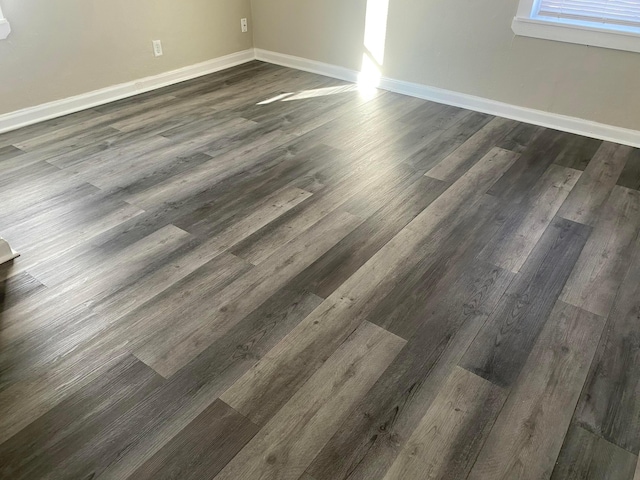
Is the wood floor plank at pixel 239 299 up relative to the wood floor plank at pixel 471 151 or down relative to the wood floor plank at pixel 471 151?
down

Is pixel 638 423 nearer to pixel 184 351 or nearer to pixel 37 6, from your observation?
pixel 184 351

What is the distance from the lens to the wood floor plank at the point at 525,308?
1753mm

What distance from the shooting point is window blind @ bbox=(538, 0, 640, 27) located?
3.05m

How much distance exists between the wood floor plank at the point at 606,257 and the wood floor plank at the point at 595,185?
5 centimetres

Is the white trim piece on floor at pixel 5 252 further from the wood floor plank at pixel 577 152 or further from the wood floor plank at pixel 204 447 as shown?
the wood floor plank at pixel 577 152

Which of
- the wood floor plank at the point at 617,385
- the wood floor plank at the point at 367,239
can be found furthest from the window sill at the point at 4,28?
the wood floor plank at the point at 617,385

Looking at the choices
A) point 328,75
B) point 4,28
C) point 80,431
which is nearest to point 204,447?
point 80,431

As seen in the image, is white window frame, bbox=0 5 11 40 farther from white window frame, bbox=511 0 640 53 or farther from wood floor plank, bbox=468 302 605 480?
wood floor plank, bbox=468 302 605 480

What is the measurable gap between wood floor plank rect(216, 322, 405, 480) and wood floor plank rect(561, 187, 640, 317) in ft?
2.83

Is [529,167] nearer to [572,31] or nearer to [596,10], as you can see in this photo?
[572,31]

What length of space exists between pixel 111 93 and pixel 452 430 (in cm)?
363

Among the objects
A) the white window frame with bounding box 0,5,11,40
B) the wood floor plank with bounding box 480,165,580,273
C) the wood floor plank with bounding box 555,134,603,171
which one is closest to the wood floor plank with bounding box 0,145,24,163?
the white window frame with bounding box 0,5,11,40

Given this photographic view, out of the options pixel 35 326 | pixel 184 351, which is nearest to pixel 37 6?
pixel 35 326

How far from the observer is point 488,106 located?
3.79 meters
